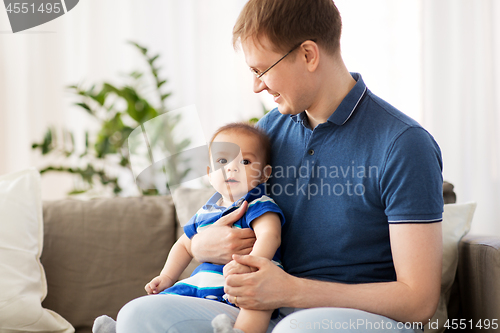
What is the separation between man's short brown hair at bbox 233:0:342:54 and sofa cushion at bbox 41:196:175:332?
84 centimetres

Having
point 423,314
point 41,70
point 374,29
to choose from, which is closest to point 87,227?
point 423,314

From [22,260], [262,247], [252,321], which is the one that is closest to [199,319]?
[252,321]

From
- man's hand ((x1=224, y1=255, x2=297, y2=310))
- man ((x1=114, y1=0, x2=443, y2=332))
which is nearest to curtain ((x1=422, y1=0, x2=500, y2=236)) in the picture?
man ((x1=114, y1=0, x2=443, y2=332))

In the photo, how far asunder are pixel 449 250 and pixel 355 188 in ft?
1.68

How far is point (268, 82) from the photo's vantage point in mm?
1040

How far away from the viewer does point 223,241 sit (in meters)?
1.05

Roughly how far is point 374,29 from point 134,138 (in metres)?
1.84

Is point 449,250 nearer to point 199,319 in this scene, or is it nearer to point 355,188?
point 355,188

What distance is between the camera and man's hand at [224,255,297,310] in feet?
2.91

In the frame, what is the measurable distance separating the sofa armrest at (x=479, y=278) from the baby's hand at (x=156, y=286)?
87 cm

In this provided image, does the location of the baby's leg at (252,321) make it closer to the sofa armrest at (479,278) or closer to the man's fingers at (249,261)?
the man's fingers at (249,261)

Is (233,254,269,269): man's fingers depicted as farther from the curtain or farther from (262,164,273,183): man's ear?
the curtain

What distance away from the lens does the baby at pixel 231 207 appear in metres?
1.01

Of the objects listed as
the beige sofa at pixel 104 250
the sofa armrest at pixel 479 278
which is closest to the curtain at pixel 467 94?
the beige sofa at pixel 104 250
